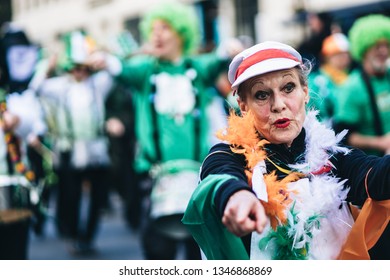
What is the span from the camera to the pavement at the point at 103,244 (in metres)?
6.93

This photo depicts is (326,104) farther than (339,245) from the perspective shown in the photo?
Yes

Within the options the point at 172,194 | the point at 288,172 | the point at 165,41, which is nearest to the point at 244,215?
the point at 288,172

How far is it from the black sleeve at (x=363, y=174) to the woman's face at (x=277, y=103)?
195 mm

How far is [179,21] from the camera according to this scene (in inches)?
206

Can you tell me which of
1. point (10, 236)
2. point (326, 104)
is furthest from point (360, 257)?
point (326, 104)

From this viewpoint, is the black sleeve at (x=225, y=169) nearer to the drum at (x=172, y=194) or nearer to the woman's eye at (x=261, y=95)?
the woman's eye at (x=261, y=95)

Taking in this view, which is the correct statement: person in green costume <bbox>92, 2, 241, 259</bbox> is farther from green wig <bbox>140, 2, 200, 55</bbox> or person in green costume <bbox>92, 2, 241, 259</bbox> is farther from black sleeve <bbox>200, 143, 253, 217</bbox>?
black sleeve <bbox>200, 143, 253, 217</bbox>

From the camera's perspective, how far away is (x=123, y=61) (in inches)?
204

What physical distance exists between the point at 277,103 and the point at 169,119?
2.49m

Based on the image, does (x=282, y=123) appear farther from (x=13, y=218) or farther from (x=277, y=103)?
(x=13, y=218)

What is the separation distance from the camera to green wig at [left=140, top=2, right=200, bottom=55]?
17.1 ft

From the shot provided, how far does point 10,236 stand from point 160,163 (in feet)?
3.43

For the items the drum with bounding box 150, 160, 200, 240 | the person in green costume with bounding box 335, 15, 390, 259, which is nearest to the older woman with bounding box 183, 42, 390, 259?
the drum with bounding box 150, 160, 200, 240
